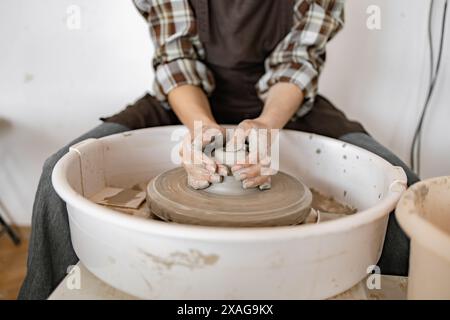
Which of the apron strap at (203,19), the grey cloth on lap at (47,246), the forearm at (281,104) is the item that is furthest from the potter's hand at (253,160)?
the apron strap at (203,19)

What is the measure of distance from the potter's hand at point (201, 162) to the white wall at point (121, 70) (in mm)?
945

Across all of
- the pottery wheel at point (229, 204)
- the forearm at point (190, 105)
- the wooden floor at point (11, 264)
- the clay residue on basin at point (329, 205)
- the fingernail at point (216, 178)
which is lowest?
the wooden floor at point (11, 264)

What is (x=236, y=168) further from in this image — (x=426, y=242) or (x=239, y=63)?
(x=239, y=63)

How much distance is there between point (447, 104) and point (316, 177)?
0.87 meters

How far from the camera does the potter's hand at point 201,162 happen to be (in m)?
0.86

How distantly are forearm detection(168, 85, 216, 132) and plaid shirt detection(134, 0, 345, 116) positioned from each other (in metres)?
0.02

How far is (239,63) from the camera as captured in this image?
1.35m

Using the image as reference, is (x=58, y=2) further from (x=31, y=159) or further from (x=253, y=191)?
(x=253, y=191)

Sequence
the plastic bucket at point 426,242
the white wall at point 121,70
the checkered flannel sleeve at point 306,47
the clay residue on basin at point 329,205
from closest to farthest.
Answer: the plastic bucket at point 426,242 → the clay residue on basin at point 329,205 → the checkered flannel sleeve at point 306,47 → the white wall at point 121,70

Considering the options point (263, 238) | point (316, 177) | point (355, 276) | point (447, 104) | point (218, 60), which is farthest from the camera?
point (447, 104)

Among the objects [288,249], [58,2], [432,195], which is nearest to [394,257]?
[432,195]

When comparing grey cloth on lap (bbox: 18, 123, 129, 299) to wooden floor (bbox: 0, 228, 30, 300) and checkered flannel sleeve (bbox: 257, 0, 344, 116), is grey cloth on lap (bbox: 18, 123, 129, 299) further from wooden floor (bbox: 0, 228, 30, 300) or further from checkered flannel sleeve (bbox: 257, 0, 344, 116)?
wooden floor (bbox: 0, 228, 30, 300)

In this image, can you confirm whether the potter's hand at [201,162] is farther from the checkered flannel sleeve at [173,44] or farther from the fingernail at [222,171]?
the checkered flannel sleeve at [173,44]

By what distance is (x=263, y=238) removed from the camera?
23.0 inches
